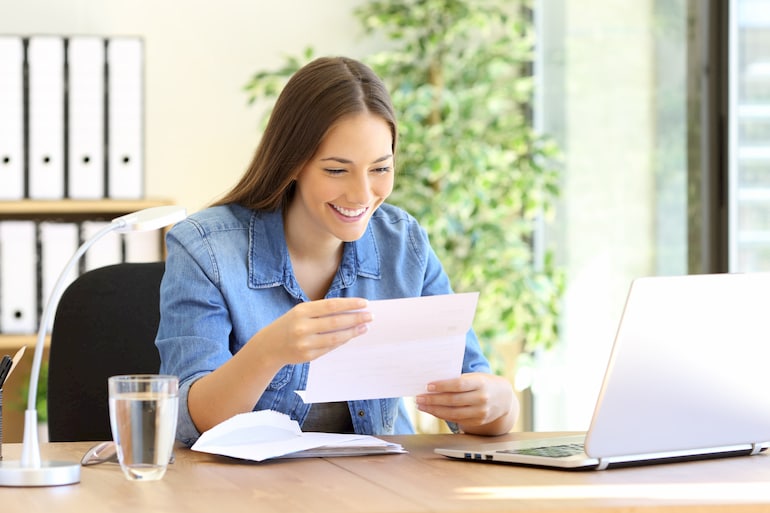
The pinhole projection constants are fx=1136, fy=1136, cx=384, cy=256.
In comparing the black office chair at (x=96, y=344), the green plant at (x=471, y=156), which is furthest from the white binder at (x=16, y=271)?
the black office chair at (x=96, y=344)

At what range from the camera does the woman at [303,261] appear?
1468mm

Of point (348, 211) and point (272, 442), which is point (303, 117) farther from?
point (272, 442)

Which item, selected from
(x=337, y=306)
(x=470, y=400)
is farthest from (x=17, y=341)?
(x=337, y=306)

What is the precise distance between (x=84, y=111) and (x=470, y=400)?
1.84 m

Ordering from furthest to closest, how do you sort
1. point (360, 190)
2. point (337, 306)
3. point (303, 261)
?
1. point (303, 261)
2. point (360, 190)
3. point (337, 306)

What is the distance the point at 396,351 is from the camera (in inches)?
51.6

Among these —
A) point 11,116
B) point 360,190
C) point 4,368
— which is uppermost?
point 11,116

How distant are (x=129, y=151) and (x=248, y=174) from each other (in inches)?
52.3

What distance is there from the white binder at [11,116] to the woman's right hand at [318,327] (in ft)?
6.09

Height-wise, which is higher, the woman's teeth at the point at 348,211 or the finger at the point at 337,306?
the woman's teeth at the point at 348,211

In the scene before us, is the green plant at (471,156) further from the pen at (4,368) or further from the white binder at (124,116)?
the pen at (4,368)

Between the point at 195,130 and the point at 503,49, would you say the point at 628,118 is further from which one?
the point at 195,130

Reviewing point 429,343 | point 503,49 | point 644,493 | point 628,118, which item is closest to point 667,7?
point 628,118

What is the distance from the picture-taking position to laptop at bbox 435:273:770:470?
118cm
